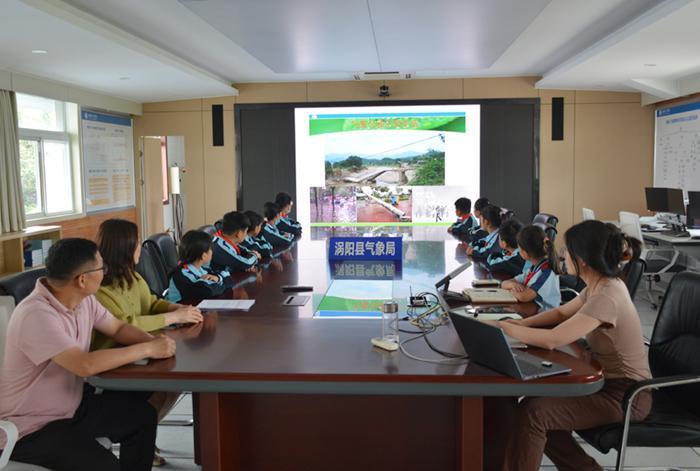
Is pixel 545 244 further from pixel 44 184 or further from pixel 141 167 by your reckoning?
pixel 141 167

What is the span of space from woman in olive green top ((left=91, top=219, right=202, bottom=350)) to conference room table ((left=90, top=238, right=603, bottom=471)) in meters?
0.08

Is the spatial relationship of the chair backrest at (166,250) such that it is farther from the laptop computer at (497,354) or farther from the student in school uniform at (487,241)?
the laptop computer at (497,354)

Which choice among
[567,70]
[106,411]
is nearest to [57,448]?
[106,411]

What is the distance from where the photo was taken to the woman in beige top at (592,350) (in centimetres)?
Answer: 202

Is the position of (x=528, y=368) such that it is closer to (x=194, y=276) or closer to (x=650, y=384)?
(x=650, y=384)

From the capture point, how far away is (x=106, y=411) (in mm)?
2084

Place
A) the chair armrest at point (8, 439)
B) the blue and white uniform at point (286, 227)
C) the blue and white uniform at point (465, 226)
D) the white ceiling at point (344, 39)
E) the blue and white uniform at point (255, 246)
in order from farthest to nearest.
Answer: the blue and white uniform at point (286, 227), the blue and white uniform at point (465, 226), the blue and white uniform at point (255, 246), the white ceiling at point (344, 39), the chair armrest at point (8, 439)

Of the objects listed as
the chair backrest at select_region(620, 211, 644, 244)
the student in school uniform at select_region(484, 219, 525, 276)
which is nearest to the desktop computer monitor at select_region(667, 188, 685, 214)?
the chair backrest at select_region(620, 211, 644, 244)

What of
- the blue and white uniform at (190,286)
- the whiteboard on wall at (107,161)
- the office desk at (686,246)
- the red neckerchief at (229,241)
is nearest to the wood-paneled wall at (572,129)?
the whiteboard on wall at (107,161)

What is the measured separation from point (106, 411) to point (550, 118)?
25.6 ft

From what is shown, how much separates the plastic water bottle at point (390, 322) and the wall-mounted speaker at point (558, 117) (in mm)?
7086

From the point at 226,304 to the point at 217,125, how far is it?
21.6 ft

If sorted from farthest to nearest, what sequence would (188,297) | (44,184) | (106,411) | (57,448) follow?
(44,184) → (188,297) → (106,411) → (57,448)

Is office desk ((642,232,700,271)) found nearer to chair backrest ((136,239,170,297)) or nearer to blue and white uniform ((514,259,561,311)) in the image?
blue and white uniform ((514,259,561,311))
